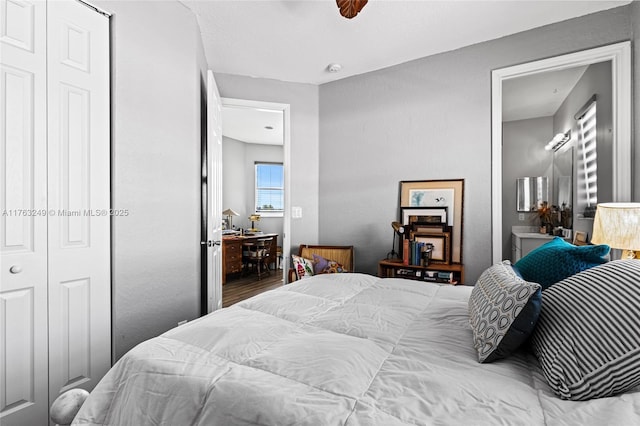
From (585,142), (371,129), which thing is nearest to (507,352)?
(371,129)

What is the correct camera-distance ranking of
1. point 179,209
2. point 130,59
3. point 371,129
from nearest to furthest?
point 130,59
point 179,209
point 371,129

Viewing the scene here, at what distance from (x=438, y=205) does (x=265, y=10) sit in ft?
7.21

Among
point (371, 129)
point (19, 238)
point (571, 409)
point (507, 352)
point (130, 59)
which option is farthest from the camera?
point (371, 129)

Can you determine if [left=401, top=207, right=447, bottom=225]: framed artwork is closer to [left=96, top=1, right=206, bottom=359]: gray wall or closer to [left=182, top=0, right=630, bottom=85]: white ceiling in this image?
[left=182, top=0, right=630, bottom=85]: white ceiling

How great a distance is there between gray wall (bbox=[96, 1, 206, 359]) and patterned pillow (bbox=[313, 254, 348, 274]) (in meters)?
1.15

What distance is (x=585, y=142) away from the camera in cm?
294

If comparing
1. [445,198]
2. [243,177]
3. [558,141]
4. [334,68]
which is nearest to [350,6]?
[334,68]

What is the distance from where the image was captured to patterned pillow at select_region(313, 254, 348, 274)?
10.2 feet

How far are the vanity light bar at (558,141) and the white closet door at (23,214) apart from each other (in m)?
4.73

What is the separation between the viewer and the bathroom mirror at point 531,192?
14.2 ft

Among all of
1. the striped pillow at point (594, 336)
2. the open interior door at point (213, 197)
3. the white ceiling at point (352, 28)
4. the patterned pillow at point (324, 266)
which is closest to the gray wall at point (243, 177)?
the white ceiling at point (352, 28)

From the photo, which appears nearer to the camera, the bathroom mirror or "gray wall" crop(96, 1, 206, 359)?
"gray wall" crop(96, 1, 206, 359)

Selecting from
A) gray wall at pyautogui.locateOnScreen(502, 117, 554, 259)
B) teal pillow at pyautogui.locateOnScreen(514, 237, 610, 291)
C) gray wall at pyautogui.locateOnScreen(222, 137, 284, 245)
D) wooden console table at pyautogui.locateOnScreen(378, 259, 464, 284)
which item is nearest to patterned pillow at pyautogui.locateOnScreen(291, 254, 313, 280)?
wooden console table at pyautogui.locateOnScreen(378, 259, 464, 284)

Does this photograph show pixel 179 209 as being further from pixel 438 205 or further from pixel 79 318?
pixel 438 205
